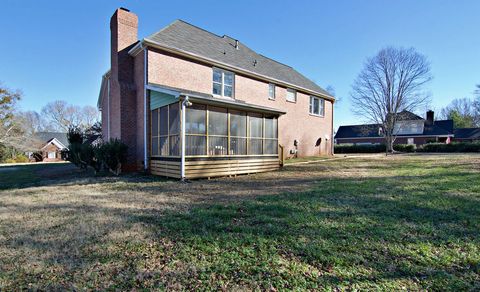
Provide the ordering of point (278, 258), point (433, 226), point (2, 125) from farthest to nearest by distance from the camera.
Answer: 1. point (2, 125)
2. point (433, 226)
3. point (278, 258)

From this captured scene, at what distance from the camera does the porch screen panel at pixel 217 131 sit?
10.5m

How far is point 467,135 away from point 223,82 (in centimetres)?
5018

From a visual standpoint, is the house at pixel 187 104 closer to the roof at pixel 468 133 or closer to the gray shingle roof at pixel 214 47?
the gray shingle roof at pixel 214 47

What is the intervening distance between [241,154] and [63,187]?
22.4ft

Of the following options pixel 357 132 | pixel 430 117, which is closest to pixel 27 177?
pixel 357 132

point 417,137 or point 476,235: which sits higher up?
point 417,137

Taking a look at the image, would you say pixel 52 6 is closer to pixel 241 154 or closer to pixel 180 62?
pixel 180 62

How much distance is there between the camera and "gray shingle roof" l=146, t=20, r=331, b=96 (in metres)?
12.8

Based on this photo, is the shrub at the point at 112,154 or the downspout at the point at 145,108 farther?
the downspout at the point at 145,108

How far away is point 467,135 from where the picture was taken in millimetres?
44125

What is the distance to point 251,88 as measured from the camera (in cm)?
1634

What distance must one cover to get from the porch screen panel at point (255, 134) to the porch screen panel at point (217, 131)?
142 cm

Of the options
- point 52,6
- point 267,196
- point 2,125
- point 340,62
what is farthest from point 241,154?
point 2,125

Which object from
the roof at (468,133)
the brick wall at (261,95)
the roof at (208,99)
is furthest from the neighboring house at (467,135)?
the roof at (208,99)
